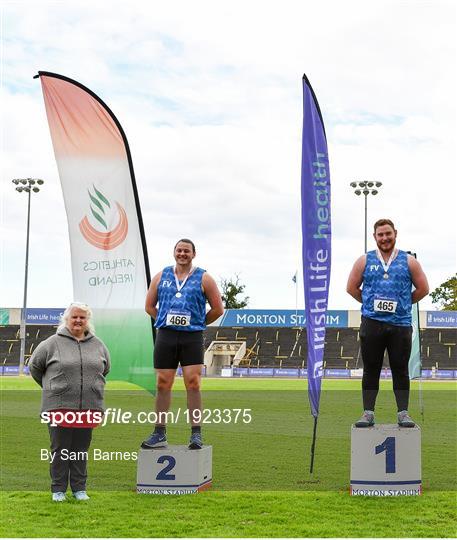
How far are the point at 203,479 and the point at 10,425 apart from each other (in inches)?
288

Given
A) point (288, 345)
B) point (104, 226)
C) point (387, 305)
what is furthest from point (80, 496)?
point (288, 345)

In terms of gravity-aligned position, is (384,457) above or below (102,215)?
below

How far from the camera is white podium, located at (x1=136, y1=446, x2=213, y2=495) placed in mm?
6500

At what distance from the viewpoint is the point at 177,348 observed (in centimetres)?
662

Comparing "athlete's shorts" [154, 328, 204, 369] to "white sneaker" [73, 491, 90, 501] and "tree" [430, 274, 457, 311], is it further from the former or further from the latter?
"tree" [430, 274, 457, 311]

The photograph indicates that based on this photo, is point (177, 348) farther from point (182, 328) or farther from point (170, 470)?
point (170, 470)

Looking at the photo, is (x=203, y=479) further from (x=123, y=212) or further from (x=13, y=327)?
(x=13, y=327)

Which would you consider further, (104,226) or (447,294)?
(447,294)

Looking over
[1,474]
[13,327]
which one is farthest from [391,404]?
Result: [13,327]

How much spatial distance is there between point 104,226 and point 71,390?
405cm

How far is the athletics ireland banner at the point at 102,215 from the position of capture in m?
9.67

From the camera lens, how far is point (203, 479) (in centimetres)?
677

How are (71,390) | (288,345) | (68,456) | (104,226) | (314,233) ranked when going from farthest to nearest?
(288,345)
(104,226)
(314,233)
(68,456)
(71,390)

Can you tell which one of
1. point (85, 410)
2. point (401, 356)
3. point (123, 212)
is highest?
point (123, 212)
